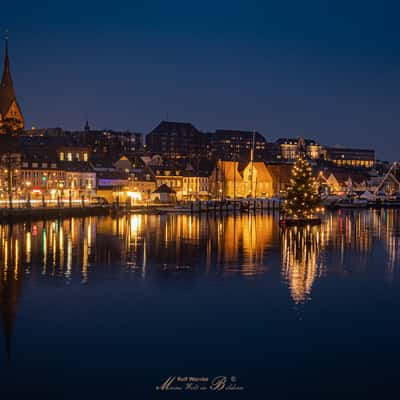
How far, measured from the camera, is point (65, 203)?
73062mm

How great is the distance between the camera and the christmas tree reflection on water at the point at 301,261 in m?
20.6

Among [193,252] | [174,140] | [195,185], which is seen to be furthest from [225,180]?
[193,252]

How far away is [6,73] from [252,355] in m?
83.7

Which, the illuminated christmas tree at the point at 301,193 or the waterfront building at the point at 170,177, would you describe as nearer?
the illuminated christmas tree at the point at 301,193

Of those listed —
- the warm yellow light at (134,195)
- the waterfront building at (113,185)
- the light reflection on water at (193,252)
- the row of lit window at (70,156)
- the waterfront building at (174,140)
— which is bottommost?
the light reflection on water at (193,252)

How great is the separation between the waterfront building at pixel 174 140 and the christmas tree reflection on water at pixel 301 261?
117 meters

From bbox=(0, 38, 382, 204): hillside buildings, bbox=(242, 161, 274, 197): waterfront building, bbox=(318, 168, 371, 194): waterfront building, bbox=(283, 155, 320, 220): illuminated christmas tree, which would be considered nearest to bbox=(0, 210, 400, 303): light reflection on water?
bbox=(283, 155, 320, 220): illuminated christmas tree

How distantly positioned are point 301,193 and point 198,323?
113 feet

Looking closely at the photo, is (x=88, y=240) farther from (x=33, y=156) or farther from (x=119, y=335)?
(x=33, y=156)

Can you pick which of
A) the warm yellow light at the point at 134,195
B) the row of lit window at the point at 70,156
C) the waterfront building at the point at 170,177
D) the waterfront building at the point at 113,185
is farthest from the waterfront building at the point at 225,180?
the row of lit window at the point at 70,156

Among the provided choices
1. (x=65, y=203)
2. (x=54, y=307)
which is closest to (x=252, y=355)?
(x=54, y=307)

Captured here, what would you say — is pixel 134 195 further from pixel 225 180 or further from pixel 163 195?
pixel 225 180

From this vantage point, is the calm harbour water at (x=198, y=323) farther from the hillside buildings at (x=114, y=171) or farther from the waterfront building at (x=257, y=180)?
the waterfront building at (x=257, y=180)

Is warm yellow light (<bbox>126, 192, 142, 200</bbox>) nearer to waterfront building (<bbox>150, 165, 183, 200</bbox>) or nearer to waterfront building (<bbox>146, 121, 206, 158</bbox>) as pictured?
waterfront building (<bbox>150, 165, 183, 200</bbox>)
